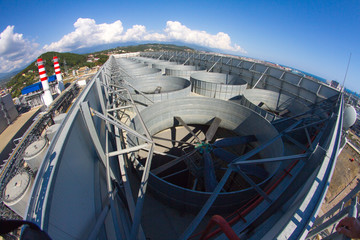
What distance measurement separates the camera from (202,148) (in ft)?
40.9

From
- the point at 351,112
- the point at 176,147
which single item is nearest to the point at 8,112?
the point at 176,147

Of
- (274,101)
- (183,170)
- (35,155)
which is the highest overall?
(35,155)

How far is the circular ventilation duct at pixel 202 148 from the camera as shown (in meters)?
8.32

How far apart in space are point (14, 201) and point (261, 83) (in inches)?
1112

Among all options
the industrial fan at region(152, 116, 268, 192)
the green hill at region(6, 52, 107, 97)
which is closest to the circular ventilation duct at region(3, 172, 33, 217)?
the industrial fan at region(152, 116, 268, 192)

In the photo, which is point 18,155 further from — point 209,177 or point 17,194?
point 209,177

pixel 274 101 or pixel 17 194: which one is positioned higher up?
pixel 17 194

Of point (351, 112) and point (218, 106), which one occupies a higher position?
point (351, 112)

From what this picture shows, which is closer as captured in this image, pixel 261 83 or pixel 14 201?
pixel 14 201

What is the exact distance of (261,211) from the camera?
16.9ft

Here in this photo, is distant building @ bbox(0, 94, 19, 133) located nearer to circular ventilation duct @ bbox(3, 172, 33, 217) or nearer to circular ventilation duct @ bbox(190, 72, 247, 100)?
circular ventilation duct @ bbox(3, 172, 33, 217)

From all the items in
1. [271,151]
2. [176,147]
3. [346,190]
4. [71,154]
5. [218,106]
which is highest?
[71,154]

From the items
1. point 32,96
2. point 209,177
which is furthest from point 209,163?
point 32,96

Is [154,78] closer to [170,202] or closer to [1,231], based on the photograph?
[170,202]
